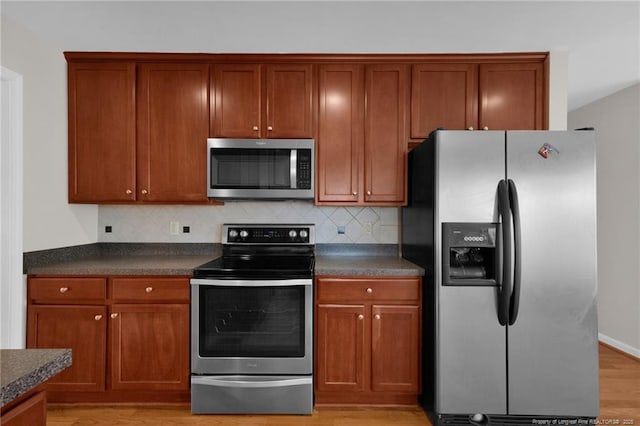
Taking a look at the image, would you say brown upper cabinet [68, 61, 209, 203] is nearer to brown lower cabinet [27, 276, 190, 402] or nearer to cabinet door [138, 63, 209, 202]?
cabinet door [138, 63, 209, 202]

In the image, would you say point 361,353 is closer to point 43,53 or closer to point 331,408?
point 331,408

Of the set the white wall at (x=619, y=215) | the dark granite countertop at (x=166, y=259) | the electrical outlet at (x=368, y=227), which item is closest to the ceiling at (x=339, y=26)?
the white wall at (x=619, y=215)

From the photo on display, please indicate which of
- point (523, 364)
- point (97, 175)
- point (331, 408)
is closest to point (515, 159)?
point (523, 364)

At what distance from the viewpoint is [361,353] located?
7.73ft

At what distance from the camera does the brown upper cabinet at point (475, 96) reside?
266 centimetres

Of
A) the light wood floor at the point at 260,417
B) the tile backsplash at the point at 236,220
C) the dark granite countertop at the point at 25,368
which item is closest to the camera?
the dark granite countertop at the point at 25,368

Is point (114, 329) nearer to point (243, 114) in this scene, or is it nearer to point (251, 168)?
point (251, 168)

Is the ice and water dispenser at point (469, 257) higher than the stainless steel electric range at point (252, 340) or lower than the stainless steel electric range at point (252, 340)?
higher

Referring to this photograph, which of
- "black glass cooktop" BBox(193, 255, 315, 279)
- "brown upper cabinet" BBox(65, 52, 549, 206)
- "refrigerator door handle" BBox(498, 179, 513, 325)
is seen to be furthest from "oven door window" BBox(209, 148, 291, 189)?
"refrigerator door handle" BBox(498, 179, 513, 325)

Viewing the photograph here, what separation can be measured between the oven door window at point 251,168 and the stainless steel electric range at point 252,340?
26.2 inches

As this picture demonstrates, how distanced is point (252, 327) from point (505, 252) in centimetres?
157

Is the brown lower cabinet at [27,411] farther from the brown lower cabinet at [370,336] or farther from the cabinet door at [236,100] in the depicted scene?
the cabinet door at [236,100]

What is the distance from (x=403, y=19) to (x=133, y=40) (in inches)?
70.4

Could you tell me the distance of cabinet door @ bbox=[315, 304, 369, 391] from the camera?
2357mm
